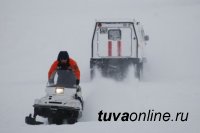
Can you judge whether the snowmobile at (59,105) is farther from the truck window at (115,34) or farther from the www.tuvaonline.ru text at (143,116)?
the truck window at (115,34)

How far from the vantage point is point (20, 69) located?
28.0 meters

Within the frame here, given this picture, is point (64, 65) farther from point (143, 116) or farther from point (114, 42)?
point (114, 42)

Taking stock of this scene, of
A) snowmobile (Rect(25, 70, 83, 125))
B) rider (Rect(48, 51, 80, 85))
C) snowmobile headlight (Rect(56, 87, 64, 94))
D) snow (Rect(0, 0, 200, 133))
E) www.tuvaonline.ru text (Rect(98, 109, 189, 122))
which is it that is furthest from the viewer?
snow (Rect(0, 0, 200, 133))

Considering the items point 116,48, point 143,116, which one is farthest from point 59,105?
point 116,48

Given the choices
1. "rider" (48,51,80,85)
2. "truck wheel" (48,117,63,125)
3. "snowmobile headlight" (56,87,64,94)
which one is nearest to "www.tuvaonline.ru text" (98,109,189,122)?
"truck wheel" (48,117,63,125)

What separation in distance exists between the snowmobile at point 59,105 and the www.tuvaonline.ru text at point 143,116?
66cm

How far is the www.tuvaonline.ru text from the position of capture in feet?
42.2

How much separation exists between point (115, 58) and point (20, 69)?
886cm

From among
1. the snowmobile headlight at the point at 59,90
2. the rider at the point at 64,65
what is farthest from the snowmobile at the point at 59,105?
the rider at the point at 64,65

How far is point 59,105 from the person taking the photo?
12477 mm

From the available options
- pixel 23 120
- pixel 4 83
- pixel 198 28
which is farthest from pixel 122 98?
pixel 198 28

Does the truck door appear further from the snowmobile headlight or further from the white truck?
the snowmobile headlight

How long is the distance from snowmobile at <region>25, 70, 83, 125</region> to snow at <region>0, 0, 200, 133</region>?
0.25 meters

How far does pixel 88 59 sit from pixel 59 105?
15997 millimetres
